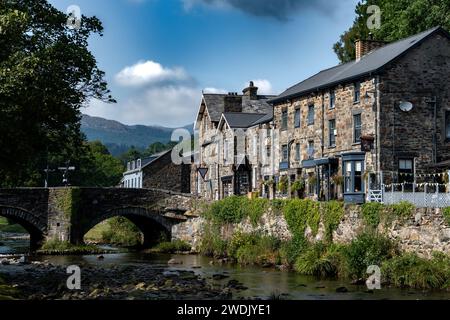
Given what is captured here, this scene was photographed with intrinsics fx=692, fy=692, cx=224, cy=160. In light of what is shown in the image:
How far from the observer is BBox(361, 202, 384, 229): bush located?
112ft

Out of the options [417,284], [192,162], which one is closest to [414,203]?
[417,284]

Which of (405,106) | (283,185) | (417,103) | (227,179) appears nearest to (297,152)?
(283,185)

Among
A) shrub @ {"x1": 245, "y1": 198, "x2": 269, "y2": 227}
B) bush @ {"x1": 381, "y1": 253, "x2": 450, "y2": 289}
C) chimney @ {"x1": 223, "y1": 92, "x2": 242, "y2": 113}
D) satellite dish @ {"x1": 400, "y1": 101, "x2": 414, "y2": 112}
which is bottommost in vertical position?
bush @ {"x1": 381, "y1": 253, "x2": 450, "y2": 289}

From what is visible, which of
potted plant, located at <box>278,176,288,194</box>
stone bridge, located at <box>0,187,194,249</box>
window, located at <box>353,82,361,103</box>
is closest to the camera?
window, located at <box>353,82,361,103</box>

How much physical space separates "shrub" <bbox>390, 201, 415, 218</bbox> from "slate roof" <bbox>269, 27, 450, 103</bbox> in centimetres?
1079

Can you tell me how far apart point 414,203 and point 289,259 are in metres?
9.29

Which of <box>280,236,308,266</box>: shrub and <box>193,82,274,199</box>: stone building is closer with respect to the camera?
<box>280,236,308,266</box>: shrub

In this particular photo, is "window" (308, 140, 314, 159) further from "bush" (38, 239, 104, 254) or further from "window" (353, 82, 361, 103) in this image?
"bush" (38, 239, 104, 254)

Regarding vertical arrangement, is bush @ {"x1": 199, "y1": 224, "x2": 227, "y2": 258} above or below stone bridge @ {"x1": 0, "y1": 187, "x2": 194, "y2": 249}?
below

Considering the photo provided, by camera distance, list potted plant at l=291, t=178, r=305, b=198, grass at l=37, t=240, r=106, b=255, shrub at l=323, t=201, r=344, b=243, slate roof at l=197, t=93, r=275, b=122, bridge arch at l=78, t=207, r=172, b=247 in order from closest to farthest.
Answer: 1. shrub at l=323, t=201, r=344, b=243
2. potted plant at l=291, t=178, r=305, b=198
3. grass at l=37, t=240, r=106, b=255
4. bridge arch at l=78, t=207, r=172, b=247
5. slate roof at l=197, t=93, r=275, b=122

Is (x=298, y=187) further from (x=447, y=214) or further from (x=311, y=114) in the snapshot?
(x=447, y=214)

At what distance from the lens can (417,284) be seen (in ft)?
97.3

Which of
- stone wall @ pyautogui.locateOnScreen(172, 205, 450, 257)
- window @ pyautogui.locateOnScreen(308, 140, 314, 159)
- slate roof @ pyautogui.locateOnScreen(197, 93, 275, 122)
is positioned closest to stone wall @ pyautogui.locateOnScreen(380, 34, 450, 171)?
stone wall @ pyautogui.locateOnScreen(172, 205, 450, 257)
